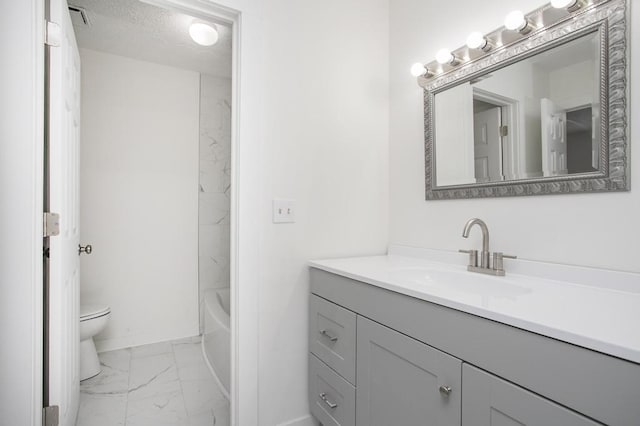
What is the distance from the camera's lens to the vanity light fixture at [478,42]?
1.34 metres

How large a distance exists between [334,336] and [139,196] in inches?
86.2

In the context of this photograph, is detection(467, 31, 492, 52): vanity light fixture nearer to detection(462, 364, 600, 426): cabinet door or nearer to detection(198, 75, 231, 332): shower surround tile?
detection(462, 364, 600, 426): cabinet door

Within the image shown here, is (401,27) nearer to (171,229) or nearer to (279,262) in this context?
(279,262)

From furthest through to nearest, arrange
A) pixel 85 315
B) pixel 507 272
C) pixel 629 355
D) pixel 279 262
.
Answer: pixel 85 315, pixel 279 262, pixel 507 272, pixel 629 355

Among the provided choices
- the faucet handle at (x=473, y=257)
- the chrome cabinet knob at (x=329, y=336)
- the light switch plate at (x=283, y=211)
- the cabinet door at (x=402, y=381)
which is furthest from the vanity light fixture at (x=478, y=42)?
the chrome cabinet knob at (x=329, y=336)

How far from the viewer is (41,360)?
1.11 meters

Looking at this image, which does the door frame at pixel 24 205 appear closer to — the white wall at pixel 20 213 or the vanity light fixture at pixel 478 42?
the white wall at pixel 20 213

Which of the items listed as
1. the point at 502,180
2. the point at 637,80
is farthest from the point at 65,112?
the point at 637,80

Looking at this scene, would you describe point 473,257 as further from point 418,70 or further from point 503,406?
point 418,70

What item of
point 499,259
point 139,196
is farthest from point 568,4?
point 139,196

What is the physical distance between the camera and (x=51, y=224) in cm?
118

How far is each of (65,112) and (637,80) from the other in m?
2.06

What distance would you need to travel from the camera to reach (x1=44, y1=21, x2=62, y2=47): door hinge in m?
1.18

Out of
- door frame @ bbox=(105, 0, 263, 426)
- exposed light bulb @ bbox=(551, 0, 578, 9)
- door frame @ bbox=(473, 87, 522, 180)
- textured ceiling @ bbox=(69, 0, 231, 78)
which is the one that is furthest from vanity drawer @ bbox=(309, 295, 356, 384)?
textured ceiling @ bbox=(69, 0, 231, 78)
